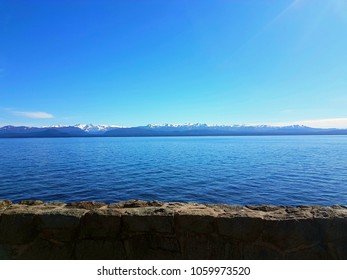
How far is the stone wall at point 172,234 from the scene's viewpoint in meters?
3.74

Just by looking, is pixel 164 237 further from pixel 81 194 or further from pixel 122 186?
pixel 122 186

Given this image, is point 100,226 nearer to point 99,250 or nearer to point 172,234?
point 99,250

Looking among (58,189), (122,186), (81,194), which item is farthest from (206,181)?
(58,189)

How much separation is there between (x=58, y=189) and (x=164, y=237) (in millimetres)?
23317

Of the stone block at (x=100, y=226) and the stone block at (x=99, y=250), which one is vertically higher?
the stone block at (x=100, y=226)

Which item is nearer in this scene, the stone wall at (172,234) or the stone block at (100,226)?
the stone wall at (172,234)

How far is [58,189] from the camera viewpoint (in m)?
24.8

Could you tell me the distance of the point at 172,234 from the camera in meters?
3.87

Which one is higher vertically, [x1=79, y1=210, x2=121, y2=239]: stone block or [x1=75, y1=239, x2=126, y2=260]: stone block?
[x1=79, y1=210, x2=121, y2=239]: stone block

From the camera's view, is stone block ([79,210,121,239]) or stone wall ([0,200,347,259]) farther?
stone block ([79,210,121,239])

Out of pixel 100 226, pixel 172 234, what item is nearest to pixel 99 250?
pixel 100 226

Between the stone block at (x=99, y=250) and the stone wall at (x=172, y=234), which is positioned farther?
the stone block at (x=99, y=250)

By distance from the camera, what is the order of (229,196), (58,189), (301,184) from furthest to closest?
(301,184)
(58,189)
(229,196)

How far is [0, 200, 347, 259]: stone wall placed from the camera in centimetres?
374
